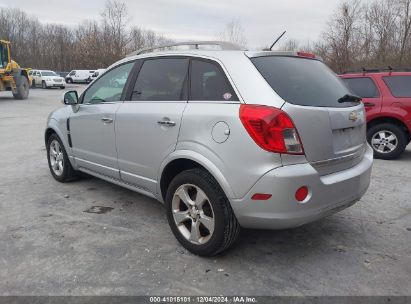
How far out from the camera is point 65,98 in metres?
4.71

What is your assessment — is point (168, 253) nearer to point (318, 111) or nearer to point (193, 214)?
point (193, 214)

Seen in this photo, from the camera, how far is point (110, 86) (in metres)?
4.27

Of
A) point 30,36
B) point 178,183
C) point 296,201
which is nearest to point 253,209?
point 296,201

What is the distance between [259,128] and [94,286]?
167 cm

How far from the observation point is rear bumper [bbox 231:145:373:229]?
2.62m

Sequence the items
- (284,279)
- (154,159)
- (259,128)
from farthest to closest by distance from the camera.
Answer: (154,159) < (284,279) < (259,128)

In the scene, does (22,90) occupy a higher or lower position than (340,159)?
higher

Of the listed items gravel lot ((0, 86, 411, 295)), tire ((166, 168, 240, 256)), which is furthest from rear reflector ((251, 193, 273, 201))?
gravel lot ((0, 86, 411, 295))

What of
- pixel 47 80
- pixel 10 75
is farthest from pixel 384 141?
pixel 47 80

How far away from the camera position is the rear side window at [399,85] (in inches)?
263

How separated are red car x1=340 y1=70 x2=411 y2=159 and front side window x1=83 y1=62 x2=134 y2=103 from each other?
16.0 feet

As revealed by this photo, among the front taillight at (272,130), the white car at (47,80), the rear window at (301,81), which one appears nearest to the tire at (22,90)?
the white car at (47,80)

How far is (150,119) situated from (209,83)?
69 centimetres

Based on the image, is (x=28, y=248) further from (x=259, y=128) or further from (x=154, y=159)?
(x=259, y=128)
